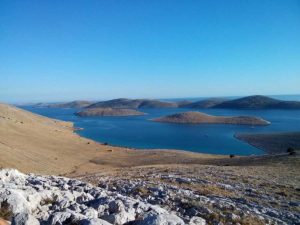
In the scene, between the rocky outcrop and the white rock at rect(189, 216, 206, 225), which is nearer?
the rocky outcrop

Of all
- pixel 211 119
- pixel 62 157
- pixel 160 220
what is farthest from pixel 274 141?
pixel 160 220

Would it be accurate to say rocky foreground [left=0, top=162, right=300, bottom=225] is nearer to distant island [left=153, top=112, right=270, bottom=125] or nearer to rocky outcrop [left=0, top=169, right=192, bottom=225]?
rocky outcrop [left=0, top=169, right=192, bottom=225]

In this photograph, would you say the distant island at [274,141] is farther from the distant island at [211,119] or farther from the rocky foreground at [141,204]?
the rocky foreground at [141,204]

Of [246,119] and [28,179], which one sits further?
[246,119]

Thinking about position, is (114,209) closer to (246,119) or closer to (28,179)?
(28,179)

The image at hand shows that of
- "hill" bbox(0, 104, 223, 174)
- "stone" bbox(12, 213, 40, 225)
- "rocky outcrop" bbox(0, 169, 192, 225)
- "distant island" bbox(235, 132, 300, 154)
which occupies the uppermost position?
"stone" bbox(12, 213, 40, 225)

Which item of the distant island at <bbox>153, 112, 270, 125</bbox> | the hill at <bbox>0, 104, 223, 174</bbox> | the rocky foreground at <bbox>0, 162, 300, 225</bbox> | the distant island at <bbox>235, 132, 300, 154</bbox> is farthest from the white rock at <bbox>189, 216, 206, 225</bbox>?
the distant island at <bbox>153, 112, 270, 125</bbox>

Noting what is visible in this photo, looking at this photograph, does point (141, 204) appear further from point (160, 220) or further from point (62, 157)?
point (62, 157)

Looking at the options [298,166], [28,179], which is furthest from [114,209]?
[298,166]
